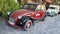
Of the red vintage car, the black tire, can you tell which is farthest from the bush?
the black tire

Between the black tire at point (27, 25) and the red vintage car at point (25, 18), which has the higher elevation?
the red vintage car at point (25, 18)

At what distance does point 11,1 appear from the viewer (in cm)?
995

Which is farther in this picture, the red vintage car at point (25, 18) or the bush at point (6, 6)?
the bush at point (6, 6)

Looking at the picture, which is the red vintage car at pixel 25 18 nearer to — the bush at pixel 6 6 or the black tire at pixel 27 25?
the black tire at pixel 27 25

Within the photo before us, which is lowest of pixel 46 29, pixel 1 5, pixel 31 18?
pixel 46 29

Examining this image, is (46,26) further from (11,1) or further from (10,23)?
(11,1)

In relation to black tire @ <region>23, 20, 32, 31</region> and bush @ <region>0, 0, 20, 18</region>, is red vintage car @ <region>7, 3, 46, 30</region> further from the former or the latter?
bush @ <region>0, 0, 20, 18</region>

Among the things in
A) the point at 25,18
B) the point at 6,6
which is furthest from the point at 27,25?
the point at 6,6

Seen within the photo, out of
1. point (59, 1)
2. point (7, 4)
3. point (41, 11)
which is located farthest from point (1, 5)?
point (59, 1)

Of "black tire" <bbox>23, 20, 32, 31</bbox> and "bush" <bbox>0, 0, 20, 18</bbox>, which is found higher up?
"bush" <bbox>0, 0, 20, 18</bbox>

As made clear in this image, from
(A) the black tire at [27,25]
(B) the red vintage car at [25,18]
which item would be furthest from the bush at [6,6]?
(A) the black tire at [27,25]

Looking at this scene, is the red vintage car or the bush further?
the bush

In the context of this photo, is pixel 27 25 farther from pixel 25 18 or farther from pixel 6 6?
pixel 6 6

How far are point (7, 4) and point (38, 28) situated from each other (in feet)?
11.0
